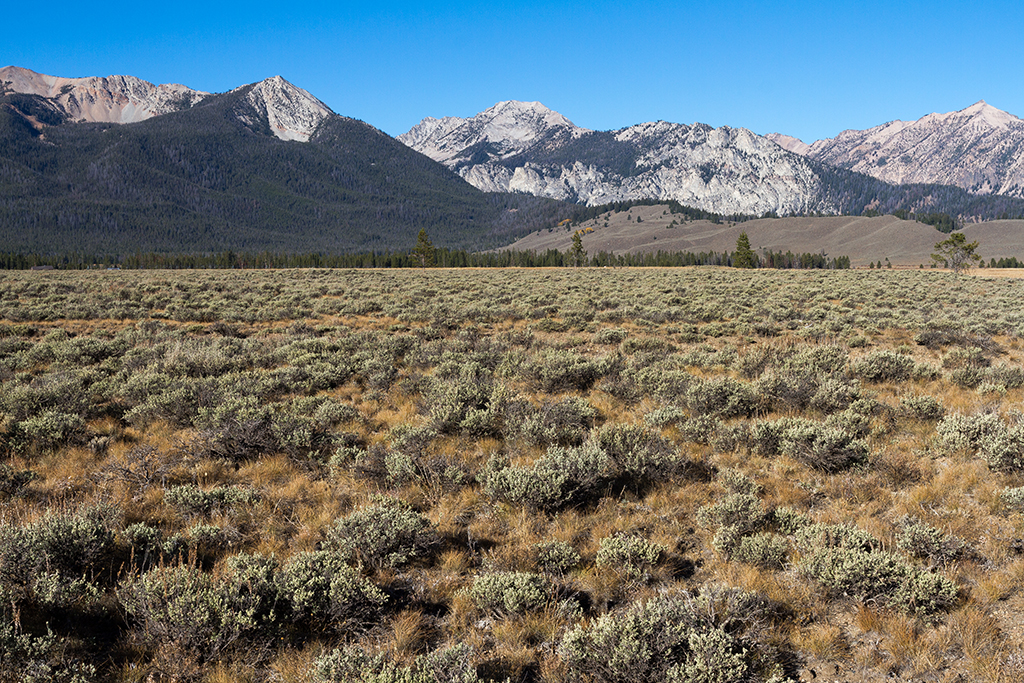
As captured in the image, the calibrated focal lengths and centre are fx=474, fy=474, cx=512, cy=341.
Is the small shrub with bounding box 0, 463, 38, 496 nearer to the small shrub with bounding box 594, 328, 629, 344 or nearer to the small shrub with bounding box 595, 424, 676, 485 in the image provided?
the small shrub with bounding box 595, 424, 676, 485

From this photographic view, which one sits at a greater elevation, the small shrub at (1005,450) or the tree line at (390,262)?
the tree line at (390,262)

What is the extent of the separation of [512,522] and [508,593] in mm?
1396

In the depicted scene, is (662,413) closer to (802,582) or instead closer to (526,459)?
(526,459)

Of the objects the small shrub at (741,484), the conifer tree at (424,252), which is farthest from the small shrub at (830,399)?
the conifer tree at (424,252)

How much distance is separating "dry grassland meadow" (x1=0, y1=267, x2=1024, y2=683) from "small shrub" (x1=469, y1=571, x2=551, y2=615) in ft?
0.08

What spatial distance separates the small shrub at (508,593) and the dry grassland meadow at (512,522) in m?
0.02

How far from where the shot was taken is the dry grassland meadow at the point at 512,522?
351 cm

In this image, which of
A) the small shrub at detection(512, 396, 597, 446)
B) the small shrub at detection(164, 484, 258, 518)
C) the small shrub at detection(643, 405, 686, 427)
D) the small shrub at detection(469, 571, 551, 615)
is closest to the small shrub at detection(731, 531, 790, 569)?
the small shrub at detection(469, 571, 551, 615)

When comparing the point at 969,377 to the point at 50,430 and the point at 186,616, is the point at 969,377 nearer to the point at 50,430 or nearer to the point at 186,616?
the point at 186,616

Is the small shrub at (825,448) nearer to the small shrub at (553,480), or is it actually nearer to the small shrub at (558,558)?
the small shrub at (553,480)

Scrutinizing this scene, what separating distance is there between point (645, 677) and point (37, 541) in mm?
5065

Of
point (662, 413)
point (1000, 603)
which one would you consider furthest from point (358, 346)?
point (1000, 603)

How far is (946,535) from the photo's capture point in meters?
4.68

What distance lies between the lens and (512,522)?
5.34 metres
